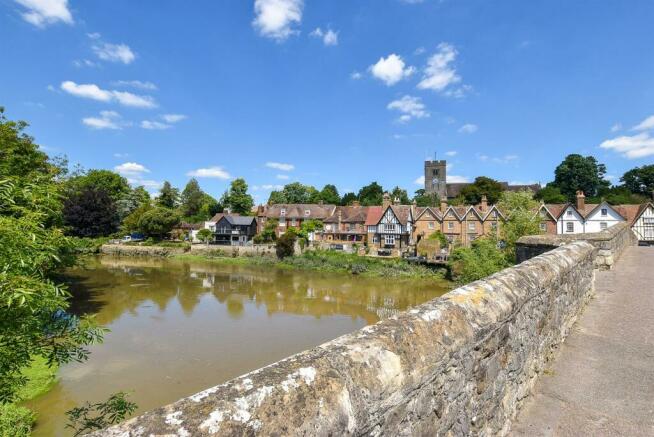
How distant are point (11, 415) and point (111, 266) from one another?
45.3 meters

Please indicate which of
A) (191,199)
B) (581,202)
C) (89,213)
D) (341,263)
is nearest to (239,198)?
(191,199)

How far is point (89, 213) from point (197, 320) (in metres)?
41.8

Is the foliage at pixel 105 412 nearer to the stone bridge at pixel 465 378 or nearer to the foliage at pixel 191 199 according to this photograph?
Result: the stone bridge at pixel 465 378

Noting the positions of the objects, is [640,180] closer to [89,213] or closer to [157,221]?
[157,221]

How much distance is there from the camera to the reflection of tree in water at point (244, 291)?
2659 cm

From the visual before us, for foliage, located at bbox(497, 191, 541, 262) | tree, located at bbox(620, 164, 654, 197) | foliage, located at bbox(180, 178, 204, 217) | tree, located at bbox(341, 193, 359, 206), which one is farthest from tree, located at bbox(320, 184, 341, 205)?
tree, located at bbox(620, 164, 654, 197)

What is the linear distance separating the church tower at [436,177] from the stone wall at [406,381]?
4156 inches

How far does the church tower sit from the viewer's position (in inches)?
4151

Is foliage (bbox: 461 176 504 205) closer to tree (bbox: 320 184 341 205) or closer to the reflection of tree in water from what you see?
tree (bbox: 320 184 341 205)

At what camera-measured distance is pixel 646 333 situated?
18.2 ft

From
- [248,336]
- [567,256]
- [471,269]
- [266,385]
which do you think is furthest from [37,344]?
[471,269]

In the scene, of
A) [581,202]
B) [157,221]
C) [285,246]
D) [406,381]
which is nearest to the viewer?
[406,381]

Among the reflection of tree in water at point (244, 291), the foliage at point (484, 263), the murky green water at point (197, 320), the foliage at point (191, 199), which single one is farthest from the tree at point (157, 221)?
the foliage at point (484, 263)

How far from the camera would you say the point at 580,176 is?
2901 inches
